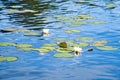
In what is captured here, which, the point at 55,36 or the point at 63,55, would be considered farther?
the point at 55,36

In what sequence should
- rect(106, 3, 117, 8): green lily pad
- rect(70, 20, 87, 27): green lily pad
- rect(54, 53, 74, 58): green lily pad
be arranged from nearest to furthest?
rect(54, 53, 74, 58): green lily pad → rect(70, 20, 87, 27): green lily pad → rect(106, 3, 117, 8): green lily pad

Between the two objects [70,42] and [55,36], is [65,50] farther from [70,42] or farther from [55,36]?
[55,36]

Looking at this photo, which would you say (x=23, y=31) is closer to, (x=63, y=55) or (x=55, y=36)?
(x=55, y=36)

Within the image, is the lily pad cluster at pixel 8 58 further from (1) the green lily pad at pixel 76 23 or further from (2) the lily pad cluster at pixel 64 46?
(1) the green lily pad at pixel 76 23

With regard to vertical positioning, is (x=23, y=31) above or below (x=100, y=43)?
above

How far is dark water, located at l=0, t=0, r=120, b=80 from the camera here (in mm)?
6469

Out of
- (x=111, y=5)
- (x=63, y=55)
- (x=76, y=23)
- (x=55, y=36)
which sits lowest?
(x=63, y=55)

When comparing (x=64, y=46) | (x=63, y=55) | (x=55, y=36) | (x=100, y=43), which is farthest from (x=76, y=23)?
(x=63, y=55)

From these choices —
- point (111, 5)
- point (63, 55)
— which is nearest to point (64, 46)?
point (63, 55)

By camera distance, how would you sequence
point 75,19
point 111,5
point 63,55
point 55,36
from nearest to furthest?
point 63,55
point 55,36
point 75,19
point 111,5

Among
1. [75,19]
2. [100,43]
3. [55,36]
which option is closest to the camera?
[100,43]

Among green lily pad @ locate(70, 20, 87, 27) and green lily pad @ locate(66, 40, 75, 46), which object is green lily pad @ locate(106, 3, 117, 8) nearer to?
green lily pad @ locate(70, 20, 87, 27)

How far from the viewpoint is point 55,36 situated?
9.06 m

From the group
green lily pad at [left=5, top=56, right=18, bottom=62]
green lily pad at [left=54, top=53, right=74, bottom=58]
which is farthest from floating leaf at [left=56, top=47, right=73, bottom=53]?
green lily pad at [left=5, top=56, right=18, bottom=62]
